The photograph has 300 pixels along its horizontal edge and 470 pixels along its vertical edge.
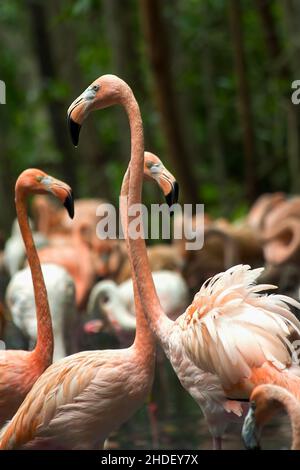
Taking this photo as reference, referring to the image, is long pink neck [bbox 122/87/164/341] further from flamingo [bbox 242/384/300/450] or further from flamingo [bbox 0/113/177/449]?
flamingo [bbox 242/384/300/450]

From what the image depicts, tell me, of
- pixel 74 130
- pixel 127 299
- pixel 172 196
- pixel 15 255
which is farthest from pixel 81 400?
pixel 15 255

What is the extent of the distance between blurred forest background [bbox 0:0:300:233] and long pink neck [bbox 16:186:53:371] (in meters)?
6.02

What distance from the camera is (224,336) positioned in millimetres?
4609

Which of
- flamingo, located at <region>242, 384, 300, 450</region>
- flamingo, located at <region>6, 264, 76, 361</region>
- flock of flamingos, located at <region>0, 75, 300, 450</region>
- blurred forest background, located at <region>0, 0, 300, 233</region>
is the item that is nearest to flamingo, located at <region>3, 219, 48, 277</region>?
blurred forest background, located at <region>0, 0, 300, 233</region>

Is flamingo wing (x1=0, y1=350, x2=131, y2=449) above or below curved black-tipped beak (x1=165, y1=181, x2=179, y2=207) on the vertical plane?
below

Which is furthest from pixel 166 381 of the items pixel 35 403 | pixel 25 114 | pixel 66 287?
pixel 25 114

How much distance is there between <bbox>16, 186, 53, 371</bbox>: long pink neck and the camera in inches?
213

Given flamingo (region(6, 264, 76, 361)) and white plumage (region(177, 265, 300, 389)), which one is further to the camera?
flamingo (region(6, 264, 76, 361))

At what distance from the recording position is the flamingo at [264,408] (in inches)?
150

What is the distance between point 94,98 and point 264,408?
1.80 metres
